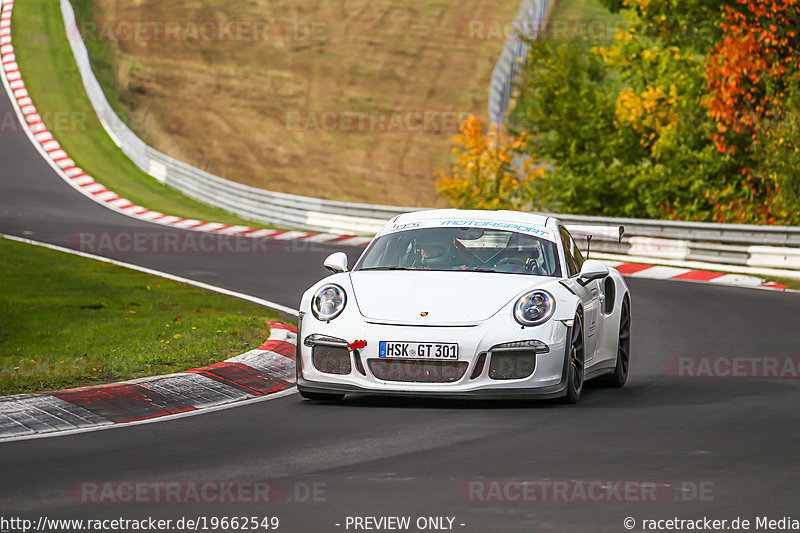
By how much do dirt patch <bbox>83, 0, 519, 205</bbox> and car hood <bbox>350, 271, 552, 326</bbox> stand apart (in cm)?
2774

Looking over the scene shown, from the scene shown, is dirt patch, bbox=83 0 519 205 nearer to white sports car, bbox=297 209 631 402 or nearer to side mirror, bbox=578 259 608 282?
white sports car, bbox=297 209 631 402

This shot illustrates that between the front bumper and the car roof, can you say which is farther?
the car roof

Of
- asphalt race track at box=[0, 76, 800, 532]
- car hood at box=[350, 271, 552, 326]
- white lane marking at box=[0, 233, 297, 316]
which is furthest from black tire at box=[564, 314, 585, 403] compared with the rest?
white lane marking at box=[0, 233, 297, 316]

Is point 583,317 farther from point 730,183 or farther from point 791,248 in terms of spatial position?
point 730,183

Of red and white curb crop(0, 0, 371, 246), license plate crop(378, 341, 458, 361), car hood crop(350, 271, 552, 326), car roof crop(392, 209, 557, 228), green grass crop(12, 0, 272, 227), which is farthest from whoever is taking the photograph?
green grass crop(12, 0, 272, 227)

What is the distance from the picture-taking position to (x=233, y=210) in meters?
32.8

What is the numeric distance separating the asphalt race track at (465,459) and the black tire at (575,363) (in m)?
0.11

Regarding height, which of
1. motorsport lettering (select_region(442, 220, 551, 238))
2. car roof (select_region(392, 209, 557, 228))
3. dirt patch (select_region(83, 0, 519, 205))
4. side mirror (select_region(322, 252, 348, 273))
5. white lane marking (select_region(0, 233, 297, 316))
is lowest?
white lane marking (select_region(0, 233, 297, 316))

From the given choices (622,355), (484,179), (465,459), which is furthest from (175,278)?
(465,459)

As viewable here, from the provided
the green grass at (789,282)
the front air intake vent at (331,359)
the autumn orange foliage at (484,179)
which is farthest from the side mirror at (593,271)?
the autumn orange foliage at (484,179)

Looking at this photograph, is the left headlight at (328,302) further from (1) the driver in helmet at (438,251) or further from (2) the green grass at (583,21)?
(2) the green grass at (583,21)

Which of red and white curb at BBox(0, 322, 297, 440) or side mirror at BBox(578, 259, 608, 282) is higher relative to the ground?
side mirror at BBox(578, 259, 608, 282)

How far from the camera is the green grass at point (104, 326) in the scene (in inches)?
406

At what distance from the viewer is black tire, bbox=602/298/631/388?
35.6 ft
